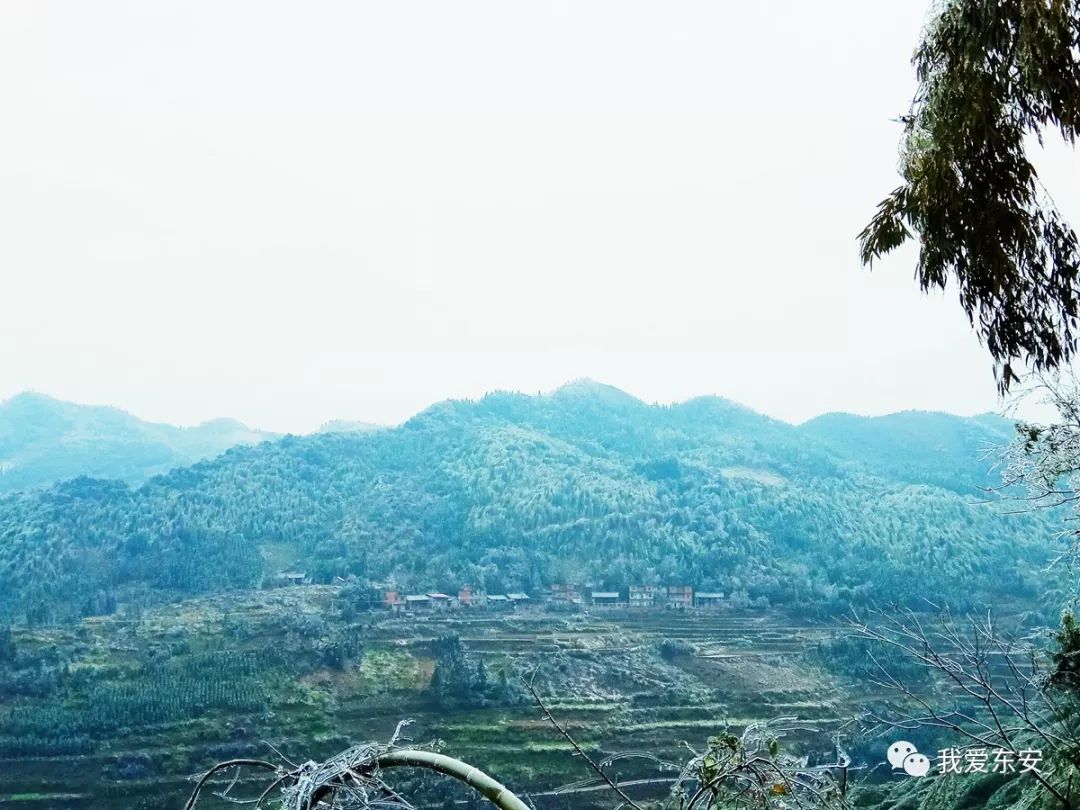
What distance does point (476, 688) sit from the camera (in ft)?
71.5

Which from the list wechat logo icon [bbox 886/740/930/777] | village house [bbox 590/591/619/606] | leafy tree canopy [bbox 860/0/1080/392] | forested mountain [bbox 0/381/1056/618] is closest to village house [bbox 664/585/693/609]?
forested mountain [bbox 0/381/1056/618]

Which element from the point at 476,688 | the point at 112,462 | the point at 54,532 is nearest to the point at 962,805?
the point at 476,688

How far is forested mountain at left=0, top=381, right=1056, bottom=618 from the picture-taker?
104ft

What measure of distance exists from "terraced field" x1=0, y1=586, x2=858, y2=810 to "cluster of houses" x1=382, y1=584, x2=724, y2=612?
912 millimetres

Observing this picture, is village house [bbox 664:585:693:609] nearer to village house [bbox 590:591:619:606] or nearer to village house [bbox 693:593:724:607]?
village house [bbox 693:593:724:607]

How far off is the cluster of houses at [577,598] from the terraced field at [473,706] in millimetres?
912

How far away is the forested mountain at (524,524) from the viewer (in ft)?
104

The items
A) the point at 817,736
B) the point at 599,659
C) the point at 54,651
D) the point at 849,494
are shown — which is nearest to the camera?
the point at 817,736

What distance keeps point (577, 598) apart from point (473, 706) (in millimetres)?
10648

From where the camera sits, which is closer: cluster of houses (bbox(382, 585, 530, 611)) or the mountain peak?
cluster of houses (bbox(382, 585, 530, 611))

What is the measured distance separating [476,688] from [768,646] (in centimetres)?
962

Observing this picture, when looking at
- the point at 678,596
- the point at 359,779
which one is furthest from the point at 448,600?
the point at 359,779

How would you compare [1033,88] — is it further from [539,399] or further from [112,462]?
[112,462]

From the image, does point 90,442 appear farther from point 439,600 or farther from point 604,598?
point 604,598
